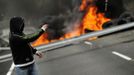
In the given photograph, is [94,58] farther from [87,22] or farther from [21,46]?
[21,46]

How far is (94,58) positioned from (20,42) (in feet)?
15.3

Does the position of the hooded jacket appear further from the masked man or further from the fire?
the fire

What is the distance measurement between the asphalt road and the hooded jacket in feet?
9.20

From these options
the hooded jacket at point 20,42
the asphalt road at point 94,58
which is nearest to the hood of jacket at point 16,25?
the hooded jacket at point 20,42

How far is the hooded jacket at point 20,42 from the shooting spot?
7137 millimetres

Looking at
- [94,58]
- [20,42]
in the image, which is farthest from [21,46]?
[94,58]

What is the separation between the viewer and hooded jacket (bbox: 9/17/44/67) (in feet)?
23.4

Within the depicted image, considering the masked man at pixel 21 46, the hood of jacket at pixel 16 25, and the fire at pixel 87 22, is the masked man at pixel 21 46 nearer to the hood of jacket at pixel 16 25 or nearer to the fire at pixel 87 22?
the hood of jacket at pixel 16 25

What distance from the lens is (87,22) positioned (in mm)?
12891

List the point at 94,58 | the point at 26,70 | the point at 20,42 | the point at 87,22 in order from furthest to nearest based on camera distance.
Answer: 1. the point at 87,22
2. the point at 94,58
3. the point at 26,70
4. the point at 20,42

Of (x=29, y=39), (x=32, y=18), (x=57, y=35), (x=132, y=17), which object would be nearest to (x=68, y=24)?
(x=57, y=35)

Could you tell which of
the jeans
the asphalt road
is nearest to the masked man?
the jeans

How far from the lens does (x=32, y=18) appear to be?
11188mm

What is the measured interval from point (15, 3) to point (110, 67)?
3.62 metres
